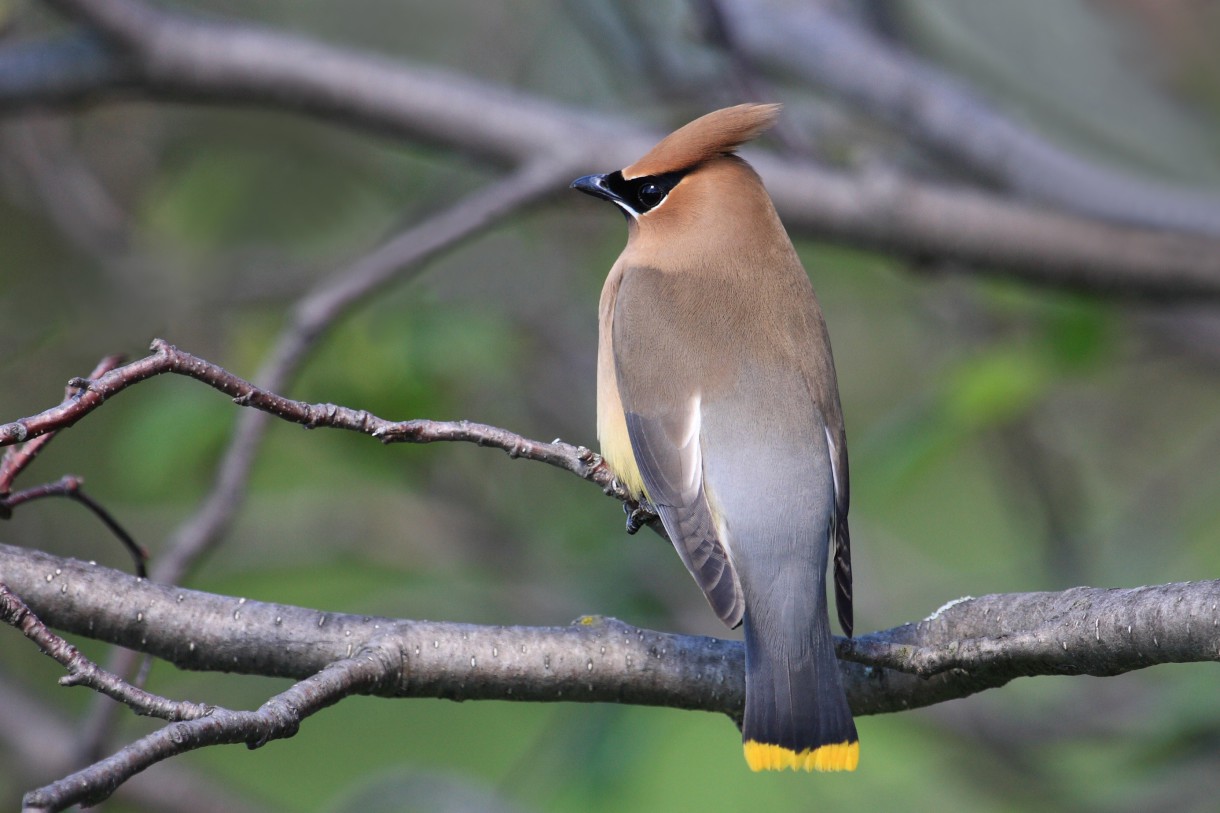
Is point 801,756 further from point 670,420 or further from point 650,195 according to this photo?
point 650,195

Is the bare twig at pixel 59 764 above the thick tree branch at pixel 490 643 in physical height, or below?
above

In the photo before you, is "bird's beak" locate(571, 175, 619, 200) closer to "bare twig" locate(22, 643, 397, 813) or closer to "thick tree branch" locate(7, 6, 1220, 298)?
"thick tree branch" locate(7, 6, 1220, 298)

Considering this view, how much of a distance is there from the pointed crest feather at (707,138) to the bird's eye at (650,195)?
0.14ft

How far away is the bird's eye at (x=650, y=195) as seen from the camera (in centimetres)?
356

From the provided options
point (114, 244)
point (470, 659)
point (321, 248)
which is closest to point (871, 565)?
point (321, 248)

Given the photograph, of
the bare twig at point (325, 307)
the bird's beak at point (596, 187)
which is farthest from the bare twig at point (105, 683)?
the bird's beak at point (596, 187)

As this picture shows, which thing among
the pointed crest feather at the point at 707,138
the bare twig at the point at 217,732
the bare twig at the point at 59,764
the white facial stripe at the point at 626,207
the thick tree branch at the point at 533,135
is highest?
the thick tree branch at the point at 533,135

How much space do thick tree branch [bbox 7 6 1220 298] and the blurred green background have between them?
0.16 meters

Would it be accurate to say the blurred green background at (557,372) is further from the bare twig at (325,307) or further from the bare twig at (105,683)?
the bare twig at (105,683)

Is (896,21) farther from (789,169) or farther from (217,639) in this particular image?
(217,639)

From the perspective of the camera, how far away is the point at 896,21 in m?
5.23

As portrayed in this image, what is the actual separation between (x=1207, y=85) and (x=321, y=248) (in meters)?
3.46

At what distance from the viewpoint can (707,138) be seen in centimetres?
344

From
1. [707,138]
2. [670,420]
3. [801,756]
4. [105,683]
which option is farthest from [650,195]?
A: [105,683]
